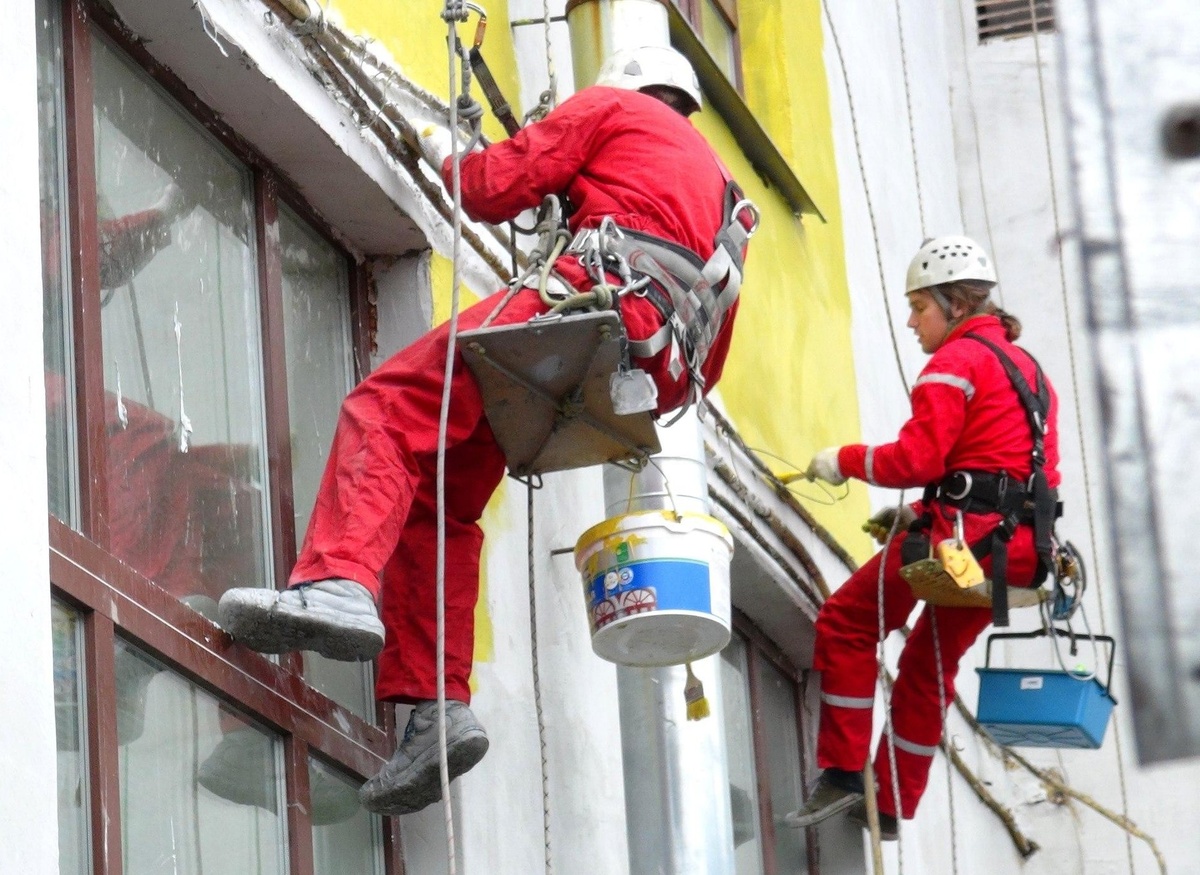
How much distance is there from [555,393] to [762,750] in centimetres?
317

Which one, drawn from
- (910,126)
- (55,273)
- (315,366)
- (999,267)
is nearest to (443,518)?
(55,273)

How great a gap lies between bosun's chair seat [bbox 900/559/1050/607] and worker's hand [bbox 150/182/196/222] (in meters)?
2.55

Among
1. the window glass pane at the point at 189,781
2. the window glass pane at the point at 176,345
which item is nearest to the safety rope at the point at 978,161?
the window glass pane at the point at 176,345

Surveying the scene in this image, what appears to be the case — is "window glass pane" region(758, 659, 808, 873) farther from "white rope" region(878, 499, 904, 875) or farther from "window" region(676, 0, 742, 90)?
"window" region(676, 0, 742, 90)

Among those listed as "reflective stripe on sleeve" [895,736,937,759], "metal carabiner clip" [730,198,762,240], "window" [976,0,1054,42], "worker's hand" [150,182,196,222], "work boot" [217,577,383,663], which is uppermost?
"window" [976,0,1054,42]

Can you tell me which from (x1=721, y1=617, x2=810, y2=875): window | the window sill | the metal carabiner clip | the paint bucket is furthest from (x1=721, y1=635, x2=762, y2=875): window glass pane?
the metal carabiner clip

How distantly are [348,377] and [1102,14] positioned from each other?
141 inches

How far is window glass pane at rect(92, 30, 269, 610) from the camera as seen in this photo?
142 inches

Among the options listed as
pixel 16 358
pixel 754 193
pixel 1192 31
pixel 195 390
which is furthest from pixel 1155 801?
pixel 1192 31

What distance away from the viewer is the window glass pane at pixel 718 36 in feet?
25.5

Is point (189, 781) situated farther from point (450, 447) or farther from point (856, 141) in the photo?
point (856, 141)

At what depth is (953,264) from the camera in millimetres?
6258

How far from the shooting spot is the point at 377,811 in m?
3.82

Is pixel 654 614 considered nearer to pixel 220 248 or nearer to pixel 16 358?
pixel 220 248
